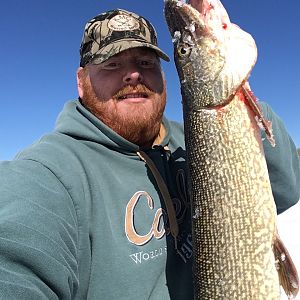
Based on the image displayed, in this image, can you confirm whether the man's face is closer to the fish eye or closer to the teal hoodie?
the teal hoodie

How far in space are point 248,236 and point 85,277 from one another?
1071 mm

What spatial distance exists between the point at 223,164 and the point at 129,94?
3.01ft


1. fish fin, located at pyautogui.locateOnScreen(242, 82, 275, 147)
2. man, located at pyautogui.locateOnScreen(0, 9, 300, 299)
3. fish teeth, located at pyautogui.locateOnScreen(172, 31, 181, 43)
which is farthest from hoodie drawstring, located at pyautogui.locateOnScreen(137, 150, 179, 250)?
fish teeth, located at pyautogui.locateOnScreen(172, 31, 181, 43)

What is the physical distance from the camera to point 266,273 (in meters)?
2.63

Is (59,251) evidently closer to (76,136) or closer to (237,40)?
(76,136)

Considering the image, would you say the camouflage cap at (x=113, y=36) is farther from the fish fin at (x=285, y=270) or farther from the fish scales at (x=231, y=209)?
the fish fin at (x=285, y=270)

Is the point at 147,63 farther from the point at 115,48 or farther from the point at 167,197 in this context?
the point at 167,197

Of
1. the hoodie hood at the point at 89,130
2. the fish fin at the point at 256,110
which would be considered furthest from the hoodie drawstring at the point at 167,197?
the fish fin at the point at 256,110

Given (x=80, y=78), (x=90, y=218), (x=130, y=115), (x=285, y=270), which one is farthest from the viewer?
(x=80, y=78)

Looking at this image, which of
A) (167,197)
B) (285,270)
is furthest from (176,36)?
(285,270)

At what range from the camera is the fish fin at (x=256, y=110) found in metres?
2.73

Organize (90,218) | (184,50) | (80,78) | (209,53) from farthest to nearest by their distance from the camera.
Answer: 1. (80,78)
2. (184,50)
3. (209,53)
4. (90,218)

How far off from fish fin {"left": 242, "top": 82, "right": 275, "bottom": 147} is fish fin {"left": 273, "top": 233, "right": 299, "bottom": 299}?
73 centimetres

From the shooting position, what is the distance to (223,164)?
2736 millimetres
